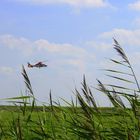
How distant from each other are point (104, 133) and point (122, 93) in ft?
1.30

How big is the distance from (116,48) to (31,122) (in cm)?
134

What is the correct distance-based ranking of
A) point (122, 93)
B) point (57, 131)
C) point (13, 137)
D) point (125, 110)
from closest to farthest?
1. point (125, 110)
2. point (122, 93)
3. point (57, 131)
4. point (13, 137)

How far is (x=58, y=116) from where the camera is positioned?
406 cm

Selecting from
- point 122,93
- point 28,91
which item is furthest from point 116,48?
point 28,91

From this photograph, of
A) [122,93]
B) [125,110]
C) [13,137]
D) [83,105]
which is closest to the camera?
[83,105]

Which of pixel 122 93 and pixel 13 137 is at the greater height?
pixel 122 93

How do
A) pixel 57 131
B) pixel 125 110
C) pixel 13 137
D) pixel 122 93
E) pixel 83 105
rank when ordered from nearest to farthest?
pixel 83 105, pixel 125 110, pixel 122 93, pixel 57 131, pixel 13 137

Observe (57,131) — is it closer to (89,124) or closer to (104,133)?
(104,133)

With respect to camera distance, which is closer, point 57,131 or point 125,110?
point 125,110

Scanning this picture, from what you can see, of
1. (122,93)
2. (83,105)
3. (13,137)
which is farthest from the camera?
(13,137)

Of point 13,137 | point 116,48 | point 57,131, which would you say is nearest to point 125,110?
Result: point 116,48

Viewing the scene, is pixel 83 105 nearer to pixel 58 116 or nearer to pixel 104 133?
pixel 104 133

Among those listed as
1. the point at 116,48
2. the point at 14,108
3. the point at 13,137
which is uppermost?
the point at 116,48

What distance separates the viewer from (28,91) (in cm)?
370
